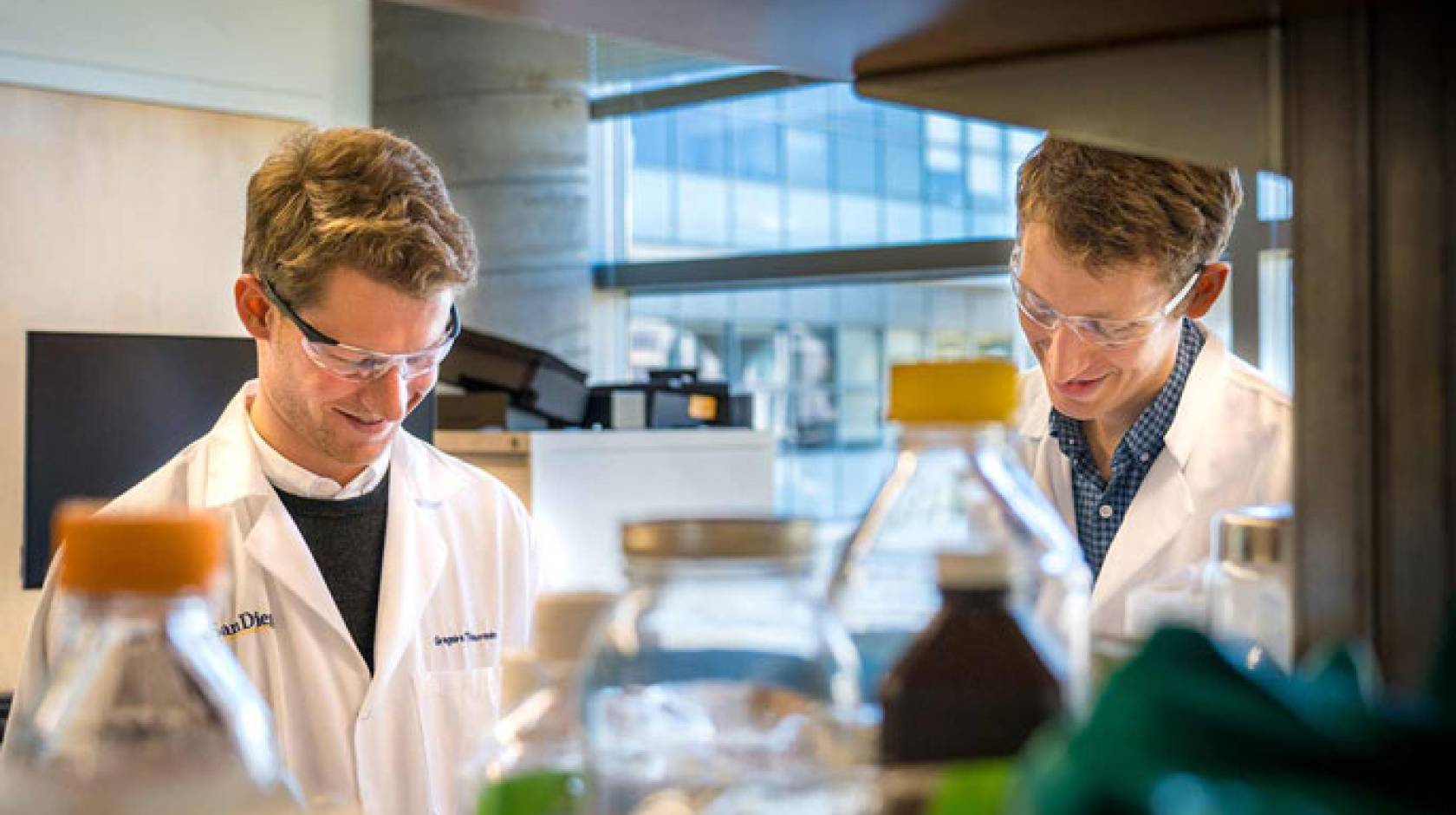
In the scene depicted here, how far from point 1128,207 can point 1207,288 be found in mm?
158

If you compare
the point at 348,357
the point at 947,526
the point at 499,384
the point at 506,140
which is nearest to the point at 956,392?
the point at 947,526

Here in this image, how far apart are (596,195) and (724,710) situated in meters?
6.13

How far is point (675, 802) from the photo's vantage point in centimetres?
53

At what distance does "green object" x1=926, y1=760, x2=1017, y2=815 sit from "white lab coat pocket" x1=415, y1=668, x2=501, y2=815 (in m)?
1.48

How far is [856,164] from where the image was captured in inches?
239

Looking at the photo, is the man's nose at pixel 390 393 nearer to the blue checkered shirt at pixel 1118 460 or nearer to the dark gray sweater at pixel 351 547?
the dark gray sweater at pixel 351 547

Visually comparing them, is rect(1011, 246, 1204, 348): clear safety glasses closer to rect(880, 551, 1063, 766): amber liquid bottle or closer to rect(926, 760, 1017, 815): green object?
rect(880, 551, 1063, 766): amber liquid bottle

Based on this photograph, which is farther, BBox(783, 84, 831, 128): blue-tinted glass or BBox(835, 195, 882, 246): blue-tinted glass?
BBox(783, 84, 831, 128): blue-tinted glass

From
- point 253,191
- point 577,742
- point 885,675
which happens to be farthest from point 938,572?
point 253,191

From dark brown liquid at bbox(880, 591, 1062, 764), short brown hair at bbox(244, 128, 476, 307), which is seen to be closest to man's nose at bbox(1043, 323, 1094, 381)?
short brown hair at bbox(244, 128, 476, 307)

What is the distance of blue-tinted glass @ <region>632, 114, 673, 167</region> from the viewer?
648cm

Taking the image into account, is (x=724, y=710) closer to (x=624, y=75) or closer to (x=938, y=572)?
(x=938, y=572)

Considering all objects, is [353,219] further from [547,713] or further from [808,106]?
[808,106]

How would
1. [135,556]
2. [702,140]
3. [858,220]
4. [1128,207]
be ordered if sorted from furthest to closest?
[702,140] < [858,220] < [1128,207] < [135,556]
